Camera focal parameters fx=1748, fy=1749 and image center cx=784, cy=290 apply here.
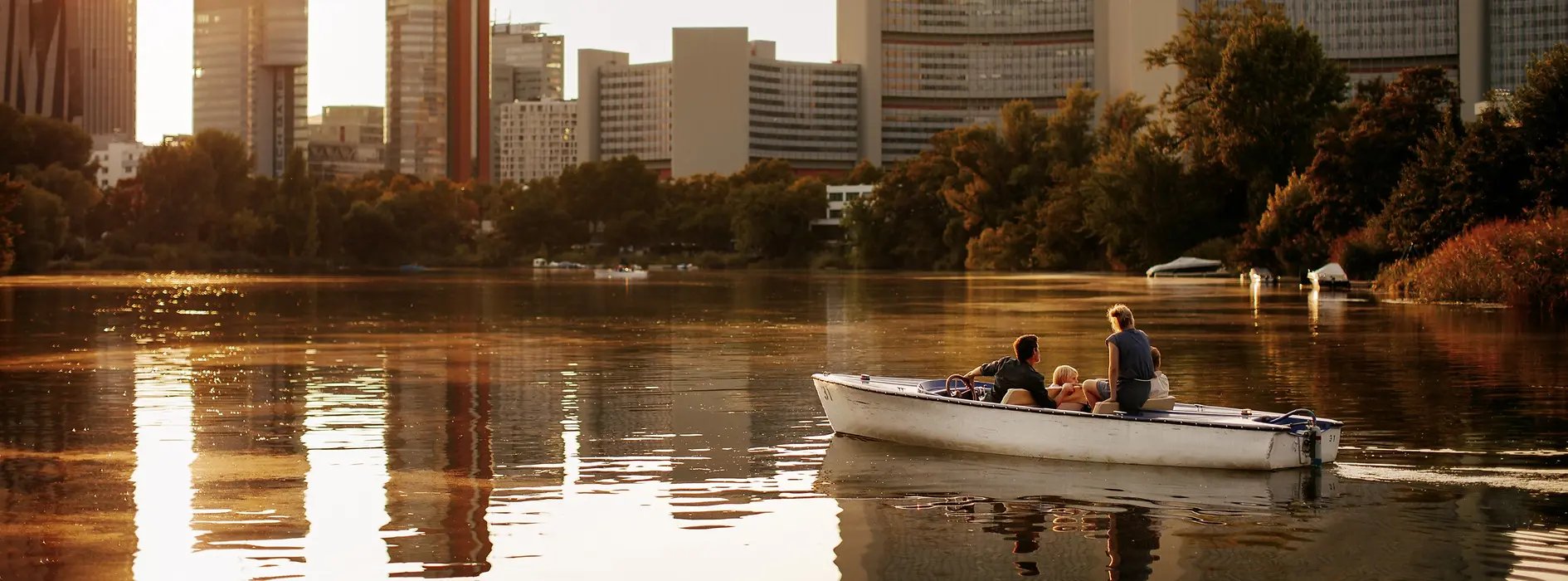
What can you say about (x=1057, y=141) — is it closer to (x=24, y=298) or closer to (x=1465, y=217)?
(x=1465, y=217)

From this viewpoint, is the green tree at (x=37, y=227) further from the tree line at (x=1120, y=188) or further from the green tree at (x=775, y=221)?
the green tree at (x=775, y=221)

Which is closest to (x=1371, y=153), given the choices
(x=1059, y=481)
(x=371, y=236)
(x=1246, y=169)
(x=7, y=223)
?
(x=1246, y=169)

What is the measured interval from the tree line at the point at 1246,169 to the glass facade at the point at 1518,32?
64599 millimetres

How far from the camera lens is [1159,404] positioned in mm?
19031

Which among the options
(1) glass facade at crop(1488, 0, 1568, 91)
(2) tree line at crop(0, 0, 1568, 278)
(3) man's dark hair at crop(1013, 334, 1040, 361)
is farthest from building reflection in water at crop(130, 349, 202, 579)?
(1) glass facade at crop(1488, 0, 1568, 91)

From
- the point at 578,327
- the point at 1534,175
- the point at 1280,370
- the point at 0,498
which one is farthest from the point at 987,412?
the point at 1534,175

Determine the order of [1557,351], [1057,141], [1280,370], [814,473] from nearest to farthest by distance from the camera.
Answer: [814,473] → [1280,370] → [1557,351] → [1057,141]

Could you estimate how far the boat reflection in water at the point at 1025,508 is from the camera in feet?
43.5

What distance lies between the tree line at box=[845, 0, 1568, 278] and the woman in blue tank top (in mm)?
48138

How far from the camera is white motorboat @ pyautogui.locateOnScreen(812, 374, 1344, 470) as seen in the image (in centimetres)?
1762

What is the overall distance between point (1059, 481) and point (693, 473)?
376cm

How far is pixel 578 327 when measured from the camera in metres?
48.9

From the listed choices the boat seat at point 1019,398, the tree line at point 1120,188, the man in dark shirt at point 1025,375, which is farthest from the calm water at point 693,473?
the tree line at point 1120,188

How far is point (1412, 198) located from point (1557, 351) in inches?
1616
